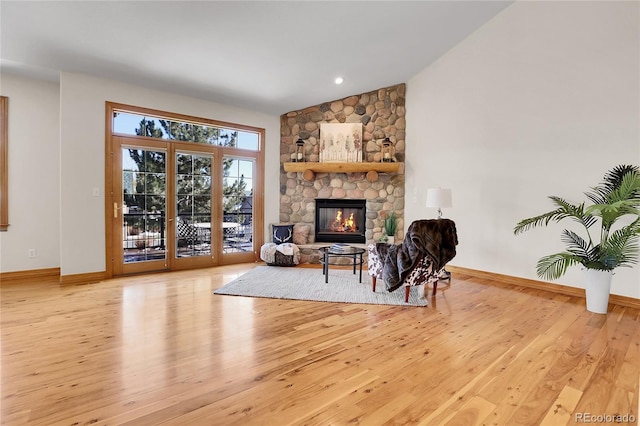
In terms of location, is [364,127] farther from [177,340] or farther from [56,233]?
[56,233]

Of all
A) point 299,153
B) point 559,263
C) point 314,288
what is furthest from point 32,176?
point 559,263

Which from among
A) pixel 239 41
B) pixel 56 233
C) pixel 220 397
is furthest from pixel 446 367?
pixel 56 233

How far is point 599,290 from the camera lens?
3260 millimetres

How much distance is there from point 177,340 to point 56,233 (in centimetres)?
364

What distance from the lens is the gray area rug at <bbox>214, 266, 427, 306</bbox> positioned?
11.8 feet

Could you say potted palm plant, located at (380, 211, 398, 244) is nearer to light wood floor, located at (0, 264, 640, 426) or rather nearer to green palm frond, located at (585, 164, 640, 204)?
light wood floor, located at (0, 264, 640, 426)

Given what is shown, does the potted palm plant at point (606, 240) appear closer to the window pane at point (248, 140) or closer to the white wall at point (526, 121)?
the white wall at point (526, 121)

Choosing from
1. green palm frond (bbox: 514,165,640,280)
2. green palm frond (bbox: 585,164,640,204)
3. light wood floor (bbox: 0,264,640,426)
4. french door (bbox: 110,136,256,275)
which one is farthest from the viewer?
french door (bbox: 110,136,256,275)

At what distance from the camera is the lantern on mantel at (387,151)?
5.69 metres

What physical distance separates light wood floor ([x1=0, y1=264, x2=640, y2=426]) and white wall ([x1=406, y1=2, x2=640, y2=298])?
1369 millimetres

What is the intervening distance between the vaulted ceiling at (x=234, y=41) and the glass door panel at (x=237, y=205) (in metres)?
1.16

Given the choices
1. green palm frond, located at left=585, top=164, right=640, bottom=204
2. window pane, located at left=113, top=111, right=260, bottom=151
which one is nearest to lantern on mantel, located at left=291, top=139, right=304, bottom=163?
window pane, located at left=113, top=111, right=260, bottom=151

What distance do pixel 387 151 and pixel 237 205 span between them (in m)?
2.99

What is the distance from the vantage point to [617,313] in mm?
3295
